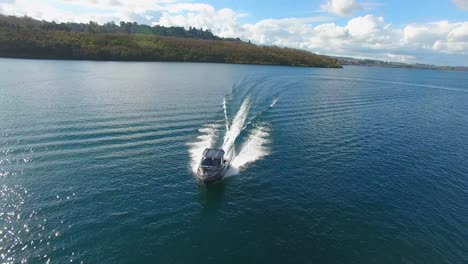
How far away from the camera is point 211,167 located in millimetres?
47750

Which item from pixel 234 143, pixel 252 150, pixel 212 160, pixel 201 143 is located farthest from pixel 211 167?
A: pixel 234 143

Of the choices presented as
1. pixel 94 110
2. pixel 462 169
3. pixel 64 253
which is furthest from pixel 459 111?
pixel 64 253

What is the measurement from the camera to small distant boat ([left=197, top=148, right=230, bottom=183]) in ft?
154

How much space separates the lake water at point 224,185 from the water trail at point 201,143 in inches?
14.3

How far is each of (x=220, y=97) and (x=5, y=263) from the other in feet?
256

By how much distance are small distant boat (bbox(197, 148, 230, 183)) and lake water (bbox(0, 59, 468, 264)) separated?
153cm

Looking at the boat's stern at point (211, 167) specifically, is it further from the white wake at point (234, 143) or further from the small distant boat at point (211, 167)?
the white wake at point (234, 143)

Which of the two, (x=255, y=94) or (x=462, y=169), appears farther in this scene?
(x=255, y=94)

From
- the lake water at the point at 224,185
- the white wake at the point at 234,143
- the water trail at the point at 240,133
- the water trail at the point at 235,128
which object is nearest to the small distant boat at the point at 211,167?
the lake water at the point at 224,185

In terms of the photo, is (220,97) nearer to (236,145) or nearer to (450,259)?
(236,145)

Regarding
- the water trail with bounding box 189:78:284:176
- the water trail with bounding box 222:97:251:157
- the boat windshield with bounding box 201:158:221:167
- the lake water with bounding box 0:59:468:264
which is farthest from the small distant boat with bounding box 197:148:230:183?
the water trail with bounding box 222:97:251:157

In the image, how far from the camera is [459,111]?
11050 cm

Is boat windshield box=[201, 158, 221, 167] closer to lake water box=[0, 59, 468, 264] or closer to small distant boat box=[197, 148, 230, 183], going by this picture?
small distant boat box=[197, 148, 230, 183]

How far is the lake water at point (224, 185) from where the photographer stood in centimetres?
3425
